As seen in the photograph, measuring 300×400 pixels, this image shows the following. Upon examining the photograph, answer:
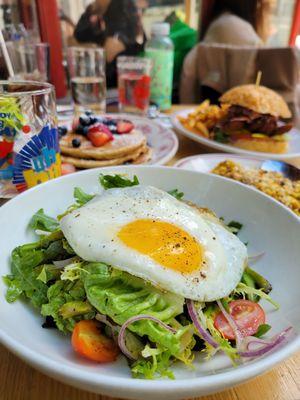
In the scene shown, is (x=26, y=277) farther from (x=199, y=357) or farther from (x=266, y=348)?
(x=266, y=348)

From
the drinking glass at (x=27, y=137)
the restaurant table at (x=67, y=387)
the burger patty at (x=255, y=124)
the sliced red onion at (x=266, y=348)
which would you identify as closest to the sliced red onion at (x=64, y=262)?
the restaurant table at (x=67, y=387)

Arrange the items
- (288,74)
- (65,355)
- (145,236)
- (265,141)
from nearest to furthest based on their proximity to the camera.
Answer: (65,355) < (145,236) < (265,141) < (288,74)

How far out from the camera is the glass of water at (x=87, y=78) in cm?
266

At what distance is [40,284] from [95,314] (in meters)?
0.18

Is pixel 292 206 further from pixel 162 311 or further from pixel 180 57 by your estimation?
pixel 180 57

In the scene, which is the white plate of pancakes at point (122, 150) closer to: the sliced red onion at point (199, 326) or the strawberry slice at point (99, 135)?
the strawberry slice at point (99, 135)

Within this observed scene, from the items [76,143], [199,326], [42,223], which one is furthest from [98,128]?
[199,326]

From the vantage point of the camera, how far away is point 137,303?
769 mm

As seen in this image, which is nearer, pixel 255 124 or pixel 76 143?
pixel 76 143

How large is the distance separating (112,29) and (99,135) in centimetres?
364

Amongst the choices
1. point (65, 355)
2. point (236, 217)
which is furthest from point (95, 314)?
point (236, 217)

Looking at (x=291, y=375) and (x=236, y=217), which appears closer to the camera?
(x=291, y=375)

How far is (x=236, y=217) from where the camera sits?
1.19 m

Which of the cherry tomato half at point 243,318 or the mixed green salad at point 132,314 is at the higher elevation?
the mixed green salad at point 132,314
